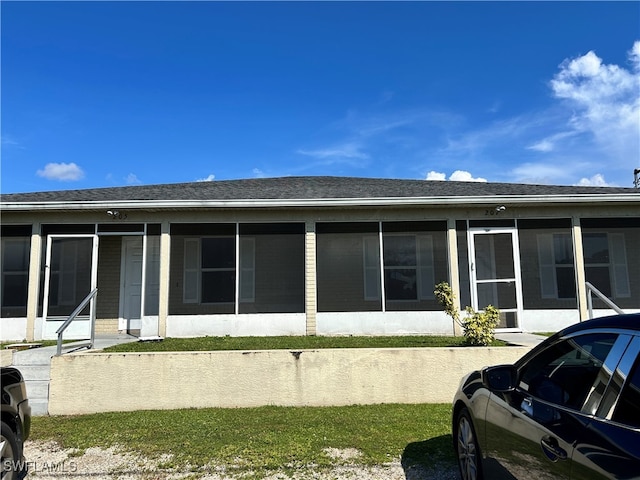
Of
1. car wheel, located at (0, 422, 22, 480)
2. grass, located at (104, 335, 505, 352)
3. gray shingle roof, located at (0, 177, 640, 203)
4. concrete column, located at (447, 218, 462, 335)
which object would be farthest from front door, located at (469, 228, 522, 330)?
car wheel, located at (0, 422, 22, 480)

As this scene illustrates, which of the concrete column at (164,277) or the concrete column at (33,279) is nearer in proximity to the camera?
the concrete column at (33,279)

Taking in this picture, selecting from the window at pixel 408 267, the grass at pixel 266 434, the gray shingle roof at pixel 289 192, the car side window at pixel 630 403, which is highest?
the gray shingle roof at pixel 289 192

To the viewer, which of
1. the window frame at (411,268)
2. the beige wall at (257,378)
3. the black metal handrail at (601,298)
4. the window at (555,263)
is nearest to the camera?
the beige wall at (257,378)

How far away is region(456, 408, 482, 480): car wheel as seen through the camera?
3.37m

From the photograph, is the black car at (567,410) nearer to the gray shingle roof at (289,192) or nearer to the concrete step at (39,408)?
the concrete step at (39,408)

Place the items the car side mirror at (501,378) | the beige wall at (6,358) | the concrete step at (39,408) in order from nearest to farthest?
the car side mirror at (501,378)
the concrete step at (39,408)
the beige wall at (6,358)

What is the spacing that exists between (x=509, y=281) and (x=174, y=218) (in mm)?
7798

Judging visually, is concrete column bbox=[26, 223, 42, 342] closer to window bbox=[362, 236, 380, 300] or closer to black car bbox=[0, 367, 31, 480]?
black car bbox=[0, 367, 31, 480]

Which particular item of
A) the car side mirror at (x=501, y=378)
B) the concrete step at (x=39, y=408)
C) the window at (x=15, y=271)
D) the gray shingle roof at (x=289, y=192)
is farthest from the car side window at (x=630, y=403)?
the window at (x=15, y=271)

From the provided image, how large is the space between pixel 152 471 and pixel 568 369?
146 inches

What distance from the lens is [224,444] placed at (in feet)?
15.9

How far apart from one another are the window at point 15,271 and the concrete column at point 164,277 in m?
3.00

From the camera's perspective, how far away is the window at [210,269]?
34.8 ft

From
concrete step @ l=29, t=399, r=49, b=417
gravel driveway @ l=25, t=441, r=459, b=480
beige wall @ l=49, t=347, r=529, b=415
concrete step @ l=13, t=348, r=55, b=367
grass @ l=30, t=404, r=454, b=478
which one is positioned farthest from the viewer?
concrete step @ l=13, t=348, r=55, b=367
